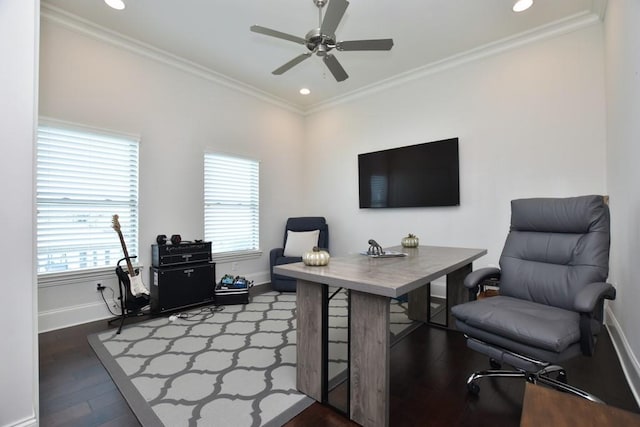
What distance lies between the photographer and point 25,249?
1.38 metres

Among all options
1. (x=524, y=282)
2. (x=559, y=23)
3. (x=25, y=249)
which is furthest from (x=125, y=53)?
(x=559, y=23)

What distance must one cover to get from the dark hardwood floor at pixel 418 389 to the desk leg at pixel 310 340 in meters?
0.12

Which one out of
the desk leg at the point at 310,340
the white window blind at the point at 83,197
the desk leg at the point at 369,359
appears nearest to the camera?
the desk leg at the point at 369,359

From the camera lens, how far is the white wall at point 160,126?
286cm

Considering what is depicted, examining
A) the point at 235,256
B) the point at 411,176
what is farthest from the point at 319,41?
the point at 235,256

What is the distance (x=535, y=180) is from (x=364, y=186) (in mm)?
2119

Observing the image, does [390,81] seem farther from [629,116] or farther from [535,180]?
[629,116]

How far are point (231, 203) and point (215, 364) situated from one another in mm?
2589

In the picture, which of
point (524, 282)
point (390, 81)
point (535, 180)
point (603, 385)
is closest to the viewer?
point (603, 385)

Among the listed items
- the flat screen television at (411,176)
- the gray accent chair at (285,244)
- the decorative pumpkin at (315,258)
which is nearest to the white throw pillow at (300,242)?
the gray accent chair at (285,244)

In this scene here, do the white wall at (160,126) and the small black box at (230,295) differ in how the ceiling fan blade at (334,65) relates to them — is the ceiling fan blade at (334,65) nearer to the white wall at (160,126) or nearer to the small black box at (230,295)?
the white wall at (160,126)

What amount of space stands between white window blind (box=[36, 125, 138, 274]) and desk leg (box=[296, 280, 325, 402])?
8.26ft

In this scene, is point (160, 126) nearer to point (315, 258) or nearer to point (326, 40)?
point (326, 40)

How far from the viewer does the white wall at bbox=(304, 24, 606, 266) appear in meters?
2.89
